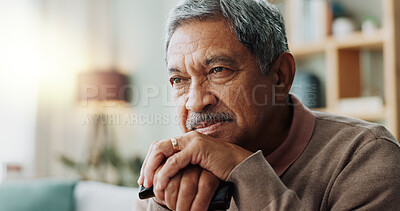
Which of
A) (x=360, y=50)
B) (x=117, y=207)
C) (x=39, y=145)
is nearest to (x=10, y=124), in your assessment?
(x=39, y=145)

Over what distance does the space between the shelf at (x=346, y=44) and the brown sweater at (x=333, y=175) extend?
1.69 meters

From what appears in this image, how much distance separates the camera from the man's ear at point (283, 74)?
135 cm

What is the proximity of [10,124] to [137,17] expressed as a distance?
1.61 m

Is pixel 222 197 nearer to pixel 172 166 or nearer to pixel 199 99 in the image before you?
pixel 172 166

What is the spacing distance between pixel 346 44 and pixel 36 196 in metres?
2.16

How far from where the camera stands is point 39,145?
12.3ft

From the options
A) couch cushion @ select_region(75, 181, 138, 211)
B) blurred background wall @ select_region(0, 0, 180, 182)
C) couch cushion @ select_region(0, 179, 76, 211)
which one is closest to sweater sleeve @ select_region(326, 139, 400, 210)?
couch cushion @ select_region(75, 181, 138, 211)

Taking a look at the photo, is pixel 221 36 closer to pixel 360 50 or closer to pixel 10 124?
pixel 360 50

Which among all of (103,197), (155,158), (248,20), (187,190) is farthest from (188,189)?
(103,197)

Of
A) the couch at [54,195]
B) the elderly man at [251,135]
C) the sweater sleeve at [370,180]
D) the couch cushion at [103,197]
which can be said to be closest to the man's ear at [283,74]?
the elderly man at [251,135]

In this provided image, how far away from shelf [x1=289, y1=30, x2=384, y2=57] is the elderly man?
5.33ft

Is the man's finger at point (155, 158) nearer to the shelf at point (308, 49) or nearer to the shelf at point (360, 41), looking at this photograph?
the shelf at point (360, 41)

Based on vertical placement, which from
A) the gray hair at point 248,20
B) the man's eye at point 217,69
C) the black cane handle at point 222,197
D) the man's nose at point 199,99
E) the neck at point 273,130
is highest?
the gray hair at point 248,20

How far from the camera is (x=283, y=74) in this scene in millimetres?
1380
